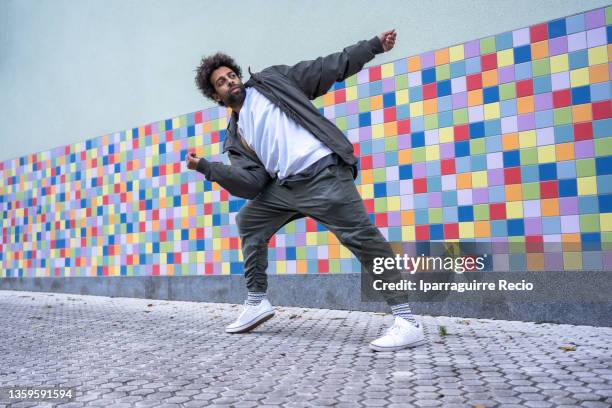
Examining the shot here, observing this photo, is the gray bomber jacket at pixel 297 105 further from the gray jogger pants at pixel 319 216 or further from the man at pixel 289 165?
the gray jogger pants at pixel 319 216

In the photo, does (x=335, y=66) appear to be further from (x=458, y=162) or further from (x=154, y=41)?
(x=154, y=41)

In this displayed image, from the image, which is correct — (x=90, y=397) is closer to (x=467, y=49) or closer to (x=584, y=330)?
(x=584, y=330)

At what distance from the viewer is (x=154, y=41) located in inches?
235

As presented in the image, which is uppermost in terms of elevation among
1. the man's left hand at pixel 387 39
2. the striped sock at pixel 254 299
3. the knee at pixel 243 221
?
the man's left hand at pixel 387 39

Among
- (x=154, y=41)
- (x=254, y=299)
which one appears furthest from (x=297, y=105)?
(x=154, y=41)

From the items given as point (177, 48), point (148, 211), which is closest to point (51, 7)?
point (177, 48)

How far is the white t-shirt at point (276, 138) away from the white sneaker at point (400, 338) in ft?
3.16

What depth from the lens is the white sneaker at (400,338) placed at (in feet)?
8.78

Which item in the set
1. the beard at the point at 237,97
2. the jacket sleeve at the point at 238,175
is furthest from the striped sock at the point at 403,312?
the beard at the point at 237,97

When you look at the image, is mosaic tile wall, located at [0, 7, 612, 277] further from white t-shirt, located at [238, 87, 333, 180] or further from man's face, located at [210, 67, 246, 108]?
→ man's face, located at [210, 67, 246, 108]

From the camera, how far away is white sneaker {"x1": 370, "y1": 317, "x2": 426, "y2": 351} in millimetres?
2676

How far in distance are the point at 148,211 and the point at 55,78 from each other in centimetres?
266

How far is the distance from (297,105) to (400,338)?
4.35 feet

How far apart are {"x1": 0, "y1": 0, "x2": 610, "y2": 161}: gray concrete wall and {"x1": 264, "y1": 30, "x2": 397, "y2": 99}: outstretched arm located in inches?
49.3
